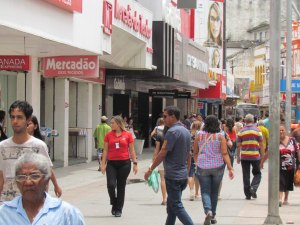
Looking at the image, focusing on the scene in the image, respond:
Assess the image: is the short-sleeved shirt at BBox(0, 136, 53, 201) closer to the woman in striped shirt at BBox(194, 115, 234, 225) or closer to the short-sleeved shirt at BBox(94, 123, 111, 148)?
the woman in striped shirt at BBox(194, 115, 234, 225)

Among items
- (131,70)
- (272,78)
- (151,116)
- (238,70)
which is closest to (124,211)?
(272,78)

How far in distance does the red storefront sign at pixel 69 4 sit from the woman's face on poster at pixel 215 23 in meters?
31.3

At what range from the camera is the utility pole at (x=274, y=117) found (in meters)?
10.4

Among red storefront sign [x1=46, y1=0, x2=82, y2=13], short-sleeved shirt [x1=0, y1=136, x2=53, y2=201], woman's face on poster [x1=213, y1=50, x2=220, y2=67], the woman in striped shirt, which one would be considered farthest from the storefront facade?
woman's face on poster [x1=213, y1=50, x2=220, y2=67]

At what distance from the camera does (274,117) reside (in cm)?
1051

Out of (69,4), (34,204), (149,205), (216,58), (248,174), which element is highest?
(216,58)

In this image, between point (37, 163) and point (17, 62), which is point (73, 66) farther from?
point (37, 163)

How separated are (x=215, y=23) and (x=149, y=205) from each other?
1432 inches

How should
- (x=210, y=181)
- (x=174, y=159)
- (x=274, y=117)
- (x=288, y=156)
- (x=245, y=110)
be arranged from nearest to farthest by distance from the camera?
1. (x=174, y=159)
2. (x=274, y=117)
3. (x=210, y=181)
4. (x=288, y=156)
5. (x=245, y=110)

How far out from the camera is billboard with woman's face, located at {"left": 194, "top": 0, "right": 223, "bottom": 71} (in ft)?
148

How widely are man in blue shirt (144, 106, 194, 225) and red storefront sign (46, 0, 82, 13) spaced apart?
6.47 meters

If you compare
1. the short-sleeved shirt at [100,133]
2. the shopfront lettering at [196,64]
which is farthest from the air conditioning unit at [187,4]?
the shopfront lettering at [196,64]

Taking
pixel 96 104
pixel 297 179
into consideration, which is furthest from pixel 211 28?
pixel 297 179

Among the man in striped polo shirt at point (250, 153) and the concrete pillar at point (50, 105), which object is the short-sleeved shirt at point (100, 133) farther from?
the man in striped polo shirt at point (250, 153)
